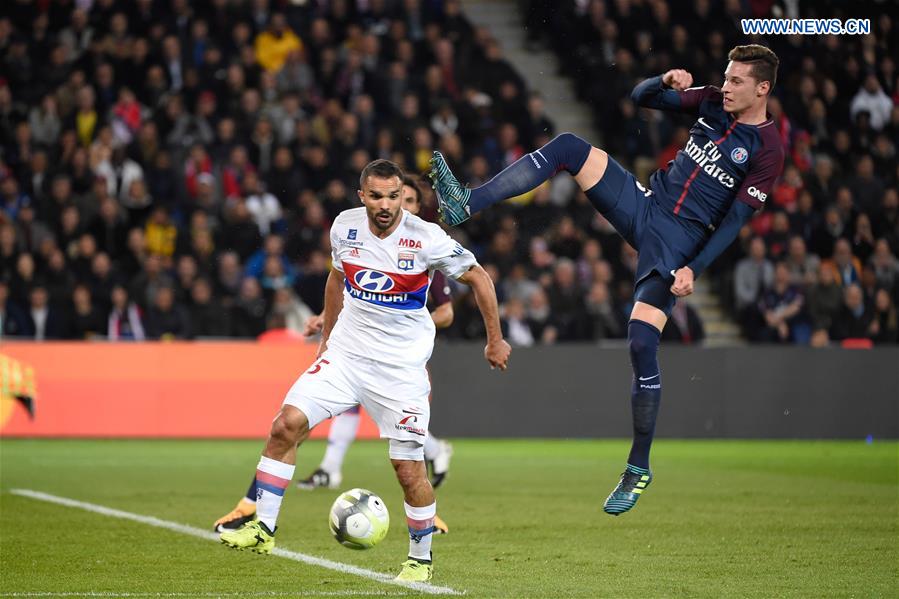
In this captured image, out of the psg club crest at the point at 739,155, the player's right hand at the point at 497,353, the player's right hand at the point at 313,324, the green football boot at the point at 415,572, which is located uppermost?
the psg club crest at the point at 739,155

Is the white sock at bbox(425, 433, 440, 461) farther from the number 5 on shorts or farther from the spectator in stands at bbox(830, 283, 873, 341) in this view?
the spectator in stands at bbox(830, 283, 873, 341)

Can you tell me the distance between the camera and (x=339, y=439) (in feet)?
41.9

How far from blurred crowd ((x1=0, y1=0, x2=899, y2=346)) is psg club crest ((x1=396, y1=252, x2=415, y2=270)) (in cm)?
971

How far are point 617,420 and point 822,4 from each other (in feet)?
19.8

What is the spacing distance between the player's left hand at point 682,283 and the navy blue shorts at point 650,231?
367 mm

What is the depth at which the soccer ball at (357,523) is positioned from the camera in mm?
7859

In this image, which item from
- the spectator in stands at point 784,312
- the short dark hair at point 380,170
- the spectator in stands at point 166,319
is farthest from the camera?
the spectator in stands at point 784,312

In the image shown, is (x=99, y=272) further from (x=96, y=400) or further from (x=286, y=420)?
(x=286, y=420)

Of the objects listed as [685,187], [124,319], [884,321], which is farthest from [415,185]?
[884,321]

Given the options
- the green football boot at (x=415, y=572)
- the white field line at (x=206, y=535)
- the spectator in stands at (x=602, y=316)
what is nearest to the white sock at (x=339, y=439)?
the white field line at (x=206, y=535)

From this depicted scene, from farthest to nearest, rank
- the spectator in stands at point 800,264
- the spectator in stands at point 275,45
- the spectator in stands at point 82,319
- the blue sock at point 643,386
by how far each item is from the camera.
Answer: the spectator in stands at point 275,45 → the spectator in stands at point 800,264 → the spectator in stands at point 82,319 → the blue sock at point 643,386

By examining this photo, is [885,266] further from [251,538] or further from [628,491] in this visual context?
[251,538]

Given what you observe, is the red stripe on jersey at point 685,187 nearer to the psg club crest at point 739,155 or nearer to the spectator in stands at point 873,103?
the psg club crest at point 739,155

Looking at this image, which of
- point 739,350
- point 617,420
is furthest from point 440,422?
point 739,350
